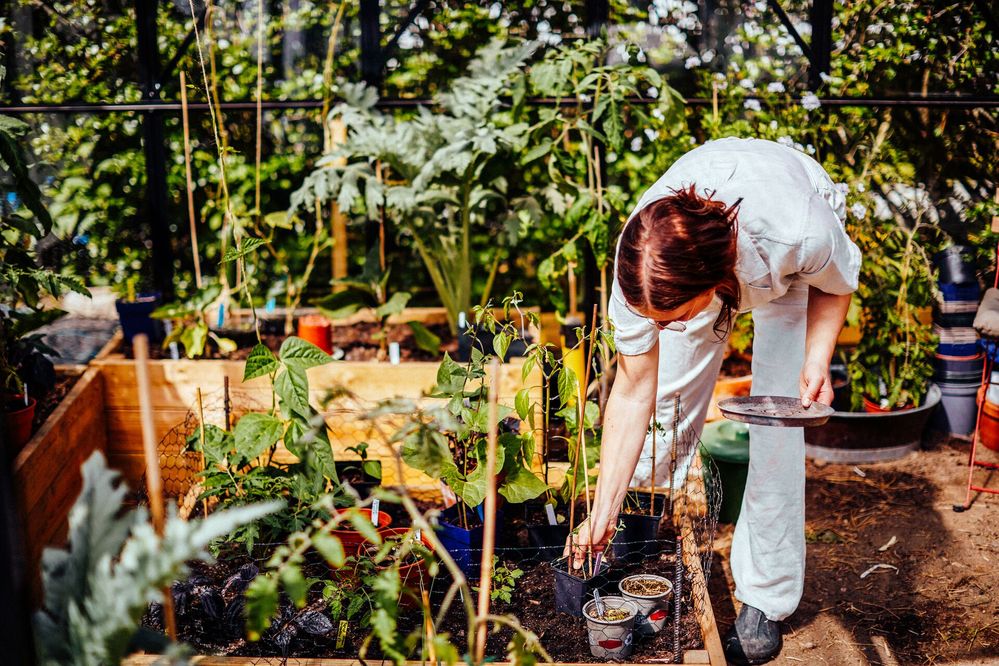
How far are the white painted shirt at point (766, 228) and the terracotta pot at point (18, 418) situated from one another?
70.2 inches

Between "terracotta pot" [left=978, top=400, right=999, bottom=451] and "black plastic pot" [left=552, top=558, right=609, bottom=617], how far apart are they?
2.09 meters

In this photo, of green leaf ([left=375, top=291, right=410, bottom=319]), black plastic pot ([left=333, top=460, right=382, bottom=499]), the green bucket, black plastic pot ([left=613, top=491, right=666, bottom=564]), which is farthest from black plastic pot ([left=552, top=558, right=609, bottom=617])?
green leaf ([left=375, top=291, right=410, bottom=319])

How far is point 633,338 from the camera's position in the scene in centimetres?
201

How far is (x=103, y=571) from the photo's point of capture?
1059mm

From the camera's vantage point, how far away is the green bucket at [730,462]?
2.93 m

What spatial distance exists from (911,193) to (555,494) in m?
2.33

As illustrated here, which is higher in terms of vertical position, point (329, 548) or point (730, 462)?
point (329, 548)

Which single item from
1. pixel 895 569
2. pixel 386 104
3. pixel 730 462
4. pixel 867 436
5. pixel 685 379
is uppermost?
pixel 386 104

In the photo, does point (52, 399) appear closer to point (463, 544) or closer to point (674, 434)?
point (463, 544)

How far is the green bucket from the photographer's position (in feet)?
9.61

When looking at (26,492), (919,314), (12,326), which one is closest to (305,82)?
(12,326)

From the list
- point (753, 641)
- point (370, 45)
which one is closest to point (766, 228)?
point (753, 641)

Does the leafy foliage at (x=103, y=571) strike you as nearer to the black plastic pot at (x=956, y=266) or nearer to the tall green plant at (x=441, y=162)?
the tall green plant at (x=441, y=162)

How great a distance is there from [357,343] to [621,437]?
72.6 inches
